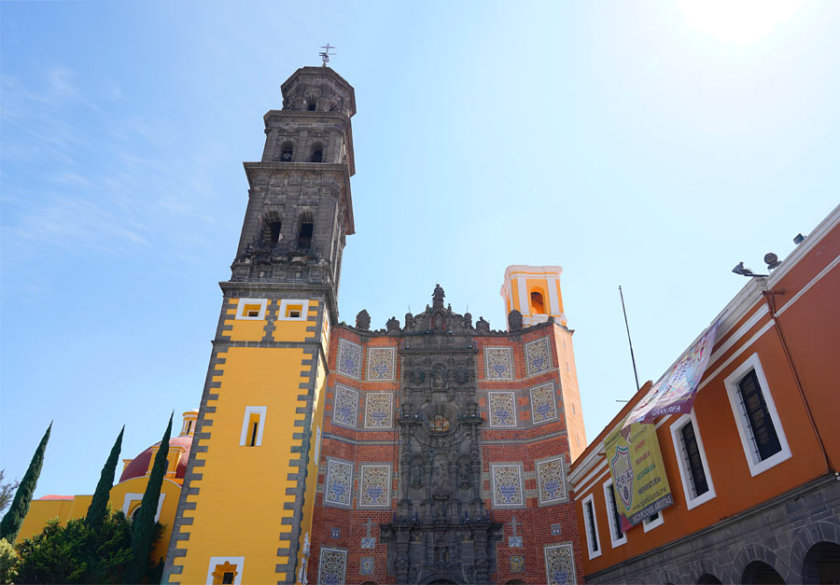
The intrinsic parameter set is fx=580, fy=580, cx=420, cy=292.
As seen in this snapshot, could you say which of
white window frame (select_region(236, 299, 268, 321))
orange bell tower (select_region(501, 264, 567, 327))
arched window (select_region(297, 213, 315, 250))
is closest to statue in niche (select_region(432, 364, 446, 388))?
orange bell tower (select_region(501, 264, 567, 327))

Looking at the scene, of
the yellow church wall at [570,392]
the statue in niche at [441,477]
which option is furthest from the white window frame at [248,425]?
the yellow church wall at [570,392]

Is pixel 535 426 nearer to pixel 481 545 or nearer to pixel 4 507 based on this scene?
pixel 481 545

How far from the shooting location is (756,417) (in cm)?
1036

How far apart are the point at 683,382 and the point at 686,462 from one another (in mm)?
2159

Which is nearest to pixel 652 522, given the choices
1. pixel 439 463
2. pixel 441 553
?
pixel 441 553

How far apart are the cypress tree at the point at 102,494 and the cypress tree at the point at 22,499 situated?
2.80 meters

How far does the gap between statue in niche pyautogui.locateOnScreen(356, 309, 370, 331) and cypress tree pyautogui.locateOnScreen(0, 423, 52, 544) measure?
542 inches

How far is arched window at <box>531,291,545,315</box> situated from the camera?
30.2 m

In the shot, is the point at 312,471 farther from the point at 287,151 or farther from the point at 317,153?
the point at 287,151

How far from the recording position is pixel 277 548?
1697 centimetres

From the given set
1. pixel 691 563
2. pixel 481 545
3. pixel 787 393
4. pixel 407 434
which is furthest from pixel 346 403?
pixel 787 393

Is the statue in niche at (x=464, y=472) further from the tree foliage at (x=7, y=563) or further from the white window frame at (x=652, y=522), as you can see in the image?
the tree foliage at (x=7, y=563)

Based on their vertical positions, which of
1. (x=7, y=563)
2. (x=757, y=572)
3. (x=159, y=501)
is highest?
(x=159, y=501)

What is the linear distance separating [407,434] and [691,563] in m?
13.4
